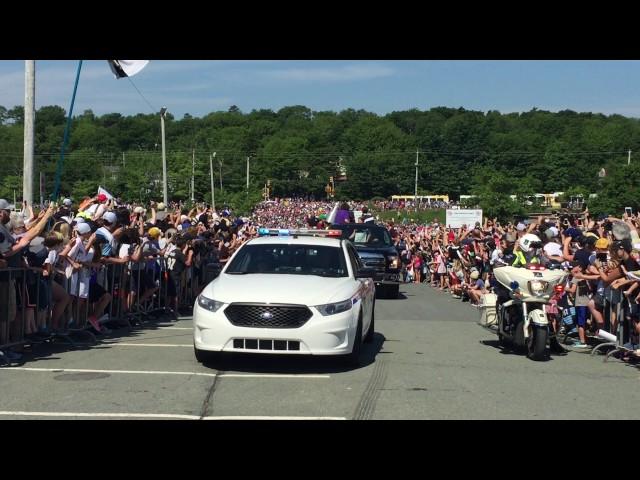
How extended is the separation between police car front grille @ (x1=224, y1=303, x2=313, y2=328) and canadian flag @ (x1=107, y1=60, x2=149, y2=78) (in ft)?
19.6

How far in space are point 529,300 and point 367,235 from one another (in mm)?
12992

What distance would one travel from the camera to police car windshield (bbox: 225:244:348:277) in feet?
39.4

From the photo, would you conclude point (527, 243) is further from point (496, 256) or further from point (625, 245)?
point (496, 256)

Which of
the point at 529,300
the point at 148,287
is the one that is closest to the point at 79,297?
the point at 148,287

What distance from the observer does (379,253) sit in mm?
24141

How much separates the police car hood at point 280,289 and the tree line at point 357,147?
10635 centimetres

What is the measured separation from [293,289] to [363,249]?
44.7 ft

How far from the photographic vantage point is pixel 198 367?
11.0m

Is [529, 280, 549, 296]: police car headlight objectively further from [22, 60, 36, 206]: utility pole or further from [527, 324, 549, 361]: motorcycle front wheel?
[22, 60, 36, 206]: utility pole

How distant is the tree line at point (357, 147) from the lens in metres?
134
